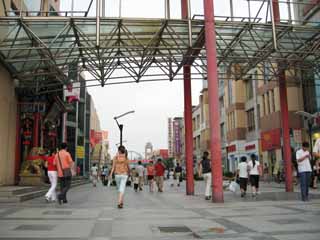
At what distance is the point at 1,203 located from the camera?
13297 millimetres

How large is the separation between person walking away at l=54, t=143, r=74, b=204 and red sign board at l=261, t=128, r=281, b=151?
26.2m

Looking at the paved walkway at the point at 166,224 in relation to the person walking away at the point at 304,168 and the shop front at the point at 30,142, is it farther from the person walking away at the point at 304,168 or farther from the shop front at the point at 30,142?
the shop front at the point at 30,142

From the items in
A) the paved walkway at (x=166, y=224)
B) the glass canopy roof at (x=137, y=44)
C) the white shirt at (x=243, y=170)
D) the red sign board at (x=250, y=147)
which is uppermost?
the glass canopy roof at (x=137, y=44)

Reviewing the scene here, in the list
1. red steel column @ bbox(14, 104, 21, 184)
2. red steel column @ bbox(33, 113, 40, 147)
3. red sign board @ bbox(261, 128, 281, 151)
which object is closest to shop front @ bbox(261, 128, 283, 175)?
red sign board @ bbox(261, 128, 281, 151)

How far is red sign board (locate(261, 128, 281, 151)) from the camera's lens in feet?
A: 121

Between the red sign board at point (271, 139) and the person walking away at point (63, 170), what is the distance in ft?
85.9

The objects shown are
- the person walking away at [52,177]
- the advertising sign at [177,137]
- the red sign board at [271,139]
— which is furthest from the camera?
the advertising sign at [177,137]

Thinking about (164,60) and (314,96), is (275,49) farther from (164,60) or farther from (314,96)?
(314,96)

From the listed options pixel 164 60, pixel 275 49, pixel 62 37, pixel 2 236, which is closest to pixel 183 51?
pixel 164 60

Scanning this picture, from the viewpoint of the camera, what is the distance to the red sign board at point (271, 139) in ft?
121

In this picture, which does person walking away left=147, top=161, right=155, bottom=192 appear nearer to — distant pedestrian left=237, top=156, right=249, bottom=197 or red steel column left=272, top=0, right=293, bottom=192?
distant pedestrian left=237, top=156, right=249, bottom=197

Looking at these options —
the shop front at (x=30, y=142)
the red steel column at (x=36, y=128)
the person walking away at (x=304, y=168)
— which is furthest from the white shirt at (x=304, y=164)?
the red steel column at (x=36, y=128)

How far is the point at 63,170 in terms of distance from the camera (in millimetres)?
13594

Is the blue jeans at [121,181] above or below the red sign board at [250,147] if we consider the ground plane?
below
